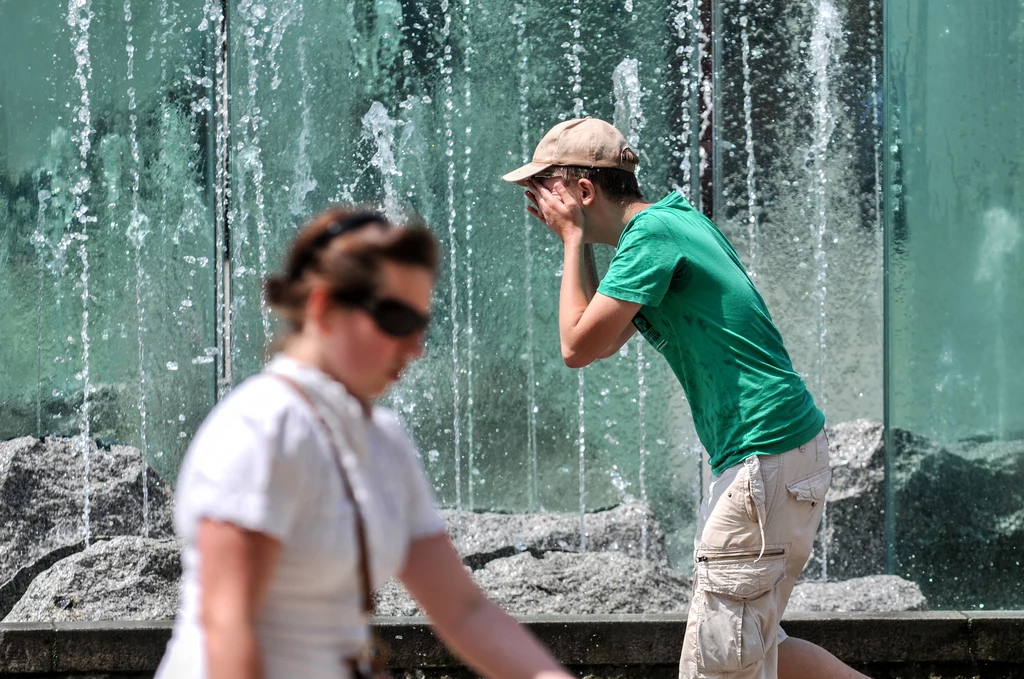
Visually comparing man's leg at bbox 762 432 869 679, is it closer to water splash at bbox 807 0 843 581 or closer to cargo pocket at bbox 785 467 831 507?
cargo pocket at bbox 785 467 831 507

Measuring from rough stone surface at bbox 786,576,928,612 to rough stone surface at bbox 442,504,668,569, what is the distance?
3.55 feet

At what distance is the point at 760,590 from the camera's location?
116 inches

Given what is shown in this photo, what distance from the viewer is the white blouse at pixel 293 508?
1.44m

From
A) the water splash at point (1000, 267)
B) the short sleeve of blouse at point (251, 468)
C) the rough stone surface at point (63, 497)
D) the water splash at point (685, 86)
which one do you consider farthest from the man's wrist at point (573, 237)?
the rough stone surface at point (63, 497)

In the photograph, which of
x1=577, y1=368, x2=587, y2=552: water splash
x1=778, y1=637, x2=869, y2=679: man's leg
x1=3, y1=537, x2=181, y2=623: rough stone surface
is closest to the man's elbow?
x1=778, y1=637, x2=869, y2=679: man's leg

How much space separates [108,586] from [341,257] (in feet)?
14.0

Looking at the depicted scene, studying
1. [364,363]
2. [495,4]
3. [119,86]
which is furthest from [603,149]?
[119,86]

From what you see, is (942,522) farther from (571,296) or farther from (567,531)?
(571,296)

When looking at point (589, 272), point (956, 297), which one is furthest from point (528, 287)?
point (589, 272)

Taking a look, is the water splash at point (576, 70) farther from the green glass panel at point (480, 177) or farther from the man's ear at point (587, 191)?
the man's ear at point (587, 191)

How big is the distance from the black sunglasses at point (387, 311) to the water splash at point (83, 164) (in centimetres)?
685

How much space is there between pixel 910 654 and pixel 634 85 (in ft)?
14.0

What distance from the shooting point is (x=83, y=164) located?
27.3 ft

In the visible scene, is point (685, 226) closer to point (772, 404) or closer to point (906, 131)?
point (772, 404)
